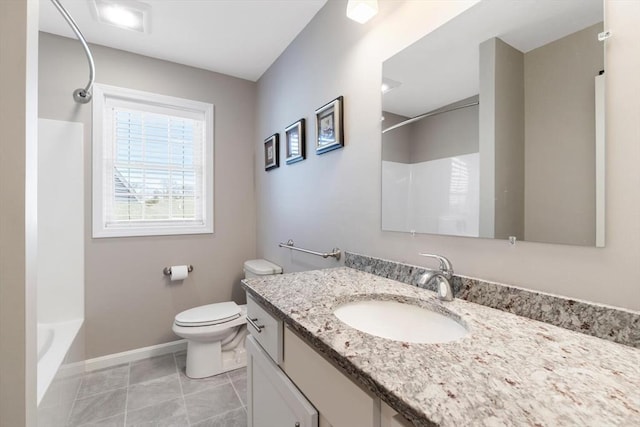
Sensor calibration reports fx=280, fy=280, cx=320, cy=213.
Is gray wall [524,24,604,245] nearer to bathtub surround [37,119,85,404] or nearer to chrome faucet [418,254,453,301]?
chrome faucet [418,254,453,301]

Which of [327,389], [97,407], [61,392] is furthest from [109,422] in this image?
[327,389]

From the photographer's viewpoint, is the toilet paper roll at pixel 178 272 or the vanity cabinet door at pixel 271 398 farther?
the toilet paper roll at pixel 178 272

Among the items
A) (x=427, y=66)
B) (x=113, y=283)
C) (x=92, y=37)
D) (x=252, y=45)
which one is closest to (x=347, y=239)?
(x=427, y=66)

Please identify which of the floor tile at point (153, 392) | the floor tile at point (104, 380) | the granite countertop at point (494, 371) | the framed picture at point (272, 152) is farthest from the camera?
the framed picture at point (272, 152)

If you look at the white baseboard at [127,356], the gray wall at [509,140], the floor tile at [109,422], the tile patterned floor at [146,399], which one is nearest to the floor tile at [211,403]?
the tile patterned floor at [146,399]

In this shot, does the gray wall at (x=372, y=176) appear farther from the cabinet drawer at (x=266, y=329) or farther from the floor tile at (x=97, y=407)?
the floor tile at (x=97, y=407)

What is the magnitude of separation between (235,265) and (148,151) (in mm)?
1276

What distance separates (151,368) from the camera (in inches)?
85.9

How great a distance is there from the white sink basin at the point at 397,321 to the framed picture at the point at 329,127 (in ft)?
3.01

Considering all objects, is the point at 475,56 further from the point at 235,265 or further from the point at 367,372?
the point at 235,265

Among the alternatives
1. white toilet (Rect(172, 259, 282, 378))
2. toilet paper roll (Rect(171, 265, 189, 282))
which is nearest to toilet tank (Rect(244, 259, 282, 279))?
white toilet (Rect(172, 259, 282, 378))

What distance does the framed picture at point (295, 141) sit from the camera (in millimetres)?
1967

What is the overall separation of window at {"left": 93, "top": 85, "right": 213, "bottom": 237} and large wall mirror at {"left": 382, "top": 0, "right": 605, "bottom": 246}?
1984mm

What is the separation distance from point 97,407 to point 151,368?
1.51ft
